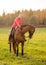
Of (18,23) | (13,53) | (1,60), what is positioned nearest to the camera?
(1,60)

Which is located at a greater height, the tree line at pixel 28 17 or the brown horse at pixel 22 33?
the brown horse at pixel 22 33

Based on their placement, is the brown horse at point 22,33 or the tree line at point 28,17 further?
the tree line at point 28,17

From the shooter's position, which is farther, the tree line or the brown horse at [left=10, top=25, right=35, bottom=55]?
the tree line

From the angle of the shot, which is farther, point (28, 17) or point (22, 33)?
point (28, 17)

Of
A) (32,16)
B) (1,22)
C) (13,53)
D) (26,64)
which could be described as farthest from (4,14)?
(26,64)

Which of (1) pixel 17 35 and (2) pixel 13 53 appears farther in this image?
(2) pixel 13 53

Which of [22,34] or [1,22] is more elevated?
[22,34]

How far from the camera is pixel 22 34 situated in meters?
12.6

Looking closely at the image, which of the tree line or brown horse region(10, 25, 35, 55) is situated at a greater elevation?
brown horse region(10, 25, 35, 55)

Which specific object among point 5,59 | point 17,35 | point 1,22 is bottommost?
point 1,22

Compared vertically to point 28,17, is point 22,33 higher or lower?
higher

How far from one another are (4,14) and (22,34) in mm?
38257

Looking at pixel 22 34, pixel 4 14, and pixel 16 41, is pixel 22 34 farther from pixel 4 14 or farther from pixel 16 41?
pixel 4 14

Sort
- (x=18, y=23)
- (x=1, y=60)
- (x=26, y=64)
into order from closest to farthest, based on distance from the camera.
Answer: (x=26, y=64), (x=1, y=60), (x=18, y=23)
